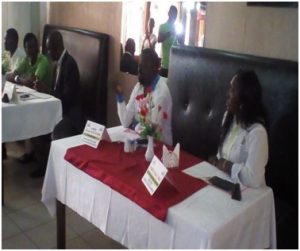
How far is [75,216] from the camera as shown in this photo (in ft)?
7.76

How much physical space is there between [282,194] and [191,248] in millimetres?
785

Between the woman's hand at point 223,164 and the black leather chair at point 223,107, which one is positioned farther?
the black leather chair at point 223,107

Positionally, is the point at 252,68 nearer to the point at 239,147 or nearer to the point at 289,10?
the point at 289,10

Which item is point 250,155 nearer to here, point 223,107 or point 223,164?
point 223,164

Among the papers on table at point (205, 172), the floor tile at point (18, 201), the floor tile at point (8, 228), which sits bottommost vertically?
the floor tile at point (8, 228)

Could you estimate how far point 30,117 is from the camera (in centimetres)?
252

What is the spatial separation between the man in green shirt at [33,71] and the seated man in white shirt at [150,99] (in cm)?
103

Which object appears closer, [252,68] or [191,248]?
[191,248]

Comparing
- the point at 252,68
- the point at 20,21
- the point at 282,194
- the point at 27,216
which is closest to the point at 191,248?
the point at 282,194

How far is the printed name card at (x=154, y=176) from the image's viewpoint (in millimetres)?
1372

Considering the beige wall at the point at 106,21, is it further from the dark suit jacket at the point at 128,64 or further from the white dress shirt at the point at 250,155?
the white dress shirt at the point at 250,155

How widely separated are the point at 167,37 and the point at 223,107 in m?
0.91

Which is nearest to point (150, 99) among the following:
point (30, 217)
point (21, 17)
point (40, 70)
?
point (30, 217)

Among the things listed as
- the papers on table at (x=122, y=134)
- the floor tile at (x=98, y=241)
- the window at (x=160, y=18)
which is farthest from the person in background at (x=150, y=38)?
the floor tile at (x=98, y=241)
